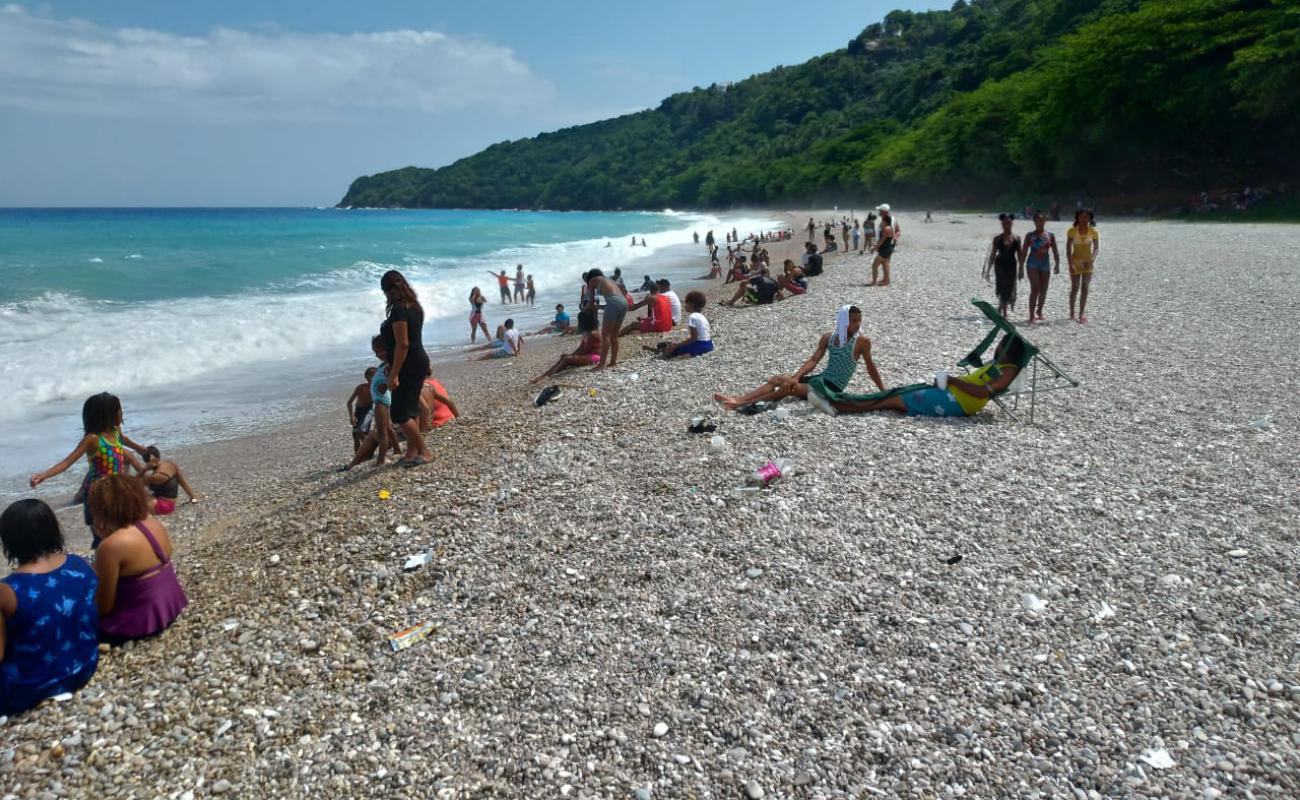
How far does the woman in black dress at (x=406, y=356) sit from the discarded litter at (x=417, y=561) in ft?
6.16

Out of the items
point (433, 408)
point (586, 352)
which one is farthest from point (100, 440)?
point (586, 352)

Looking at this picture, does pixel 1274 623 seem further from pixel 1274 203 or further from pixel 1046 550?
pixel 1274 203

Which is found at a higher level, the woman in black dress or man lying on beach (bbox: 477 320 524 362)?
the woman in black dress

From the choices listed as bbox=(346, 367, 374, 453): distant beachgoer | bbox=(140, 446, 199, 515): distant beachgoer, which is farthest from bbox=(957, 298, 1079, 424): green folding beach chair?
bbox=(140, 446, 199, 515): distant beachgoer

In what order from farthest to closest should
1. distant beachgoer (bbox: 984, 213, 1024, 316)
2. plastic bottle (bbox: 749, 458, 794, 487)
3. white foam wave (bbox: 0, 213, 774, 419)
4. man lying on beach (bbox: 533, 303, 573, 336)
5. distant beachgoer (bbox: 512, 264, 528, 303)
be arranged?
distant beachgoer (bbox: 512, 264, 528, 303) → man lying on beach (bbox: 533, 303, 573, 336) → white foam wave (bbox: 0, 213, 774, 419) → distant beachgoer (bbox: 984, 213, 1024, 316) → plastic bottle (bbox: 749, 458, 794, 487)

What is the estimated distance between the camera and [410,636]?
4.33 meters

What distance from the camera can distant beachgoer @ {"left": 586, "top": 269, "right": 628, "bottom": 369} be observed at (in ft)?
34.1

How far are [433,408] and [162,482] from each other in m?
2.48

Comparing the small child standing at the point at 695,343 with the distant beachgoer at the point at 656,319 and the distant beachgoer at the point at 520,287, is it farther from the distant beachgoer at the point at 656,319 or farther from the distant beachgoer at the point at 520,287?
the distant beachgoer at the point at 520,287

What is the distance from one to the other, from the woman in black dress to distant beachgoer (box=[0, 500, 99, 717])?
9.08 feet

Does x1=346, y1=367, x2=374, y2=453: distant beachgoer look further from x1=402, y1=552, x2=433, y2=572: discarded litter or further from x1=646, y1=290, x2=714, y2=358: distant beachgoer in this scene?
x1=646, y1=290, x2=714, y2=358: distant beachgoer

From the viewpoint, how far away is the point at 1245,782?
306 cm

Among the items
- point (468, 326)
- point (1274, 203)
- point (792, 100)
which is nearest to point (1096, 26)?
point (1274, 203)

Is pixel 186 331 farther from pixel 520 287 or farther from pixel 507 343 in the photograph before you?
pixel 520 287
